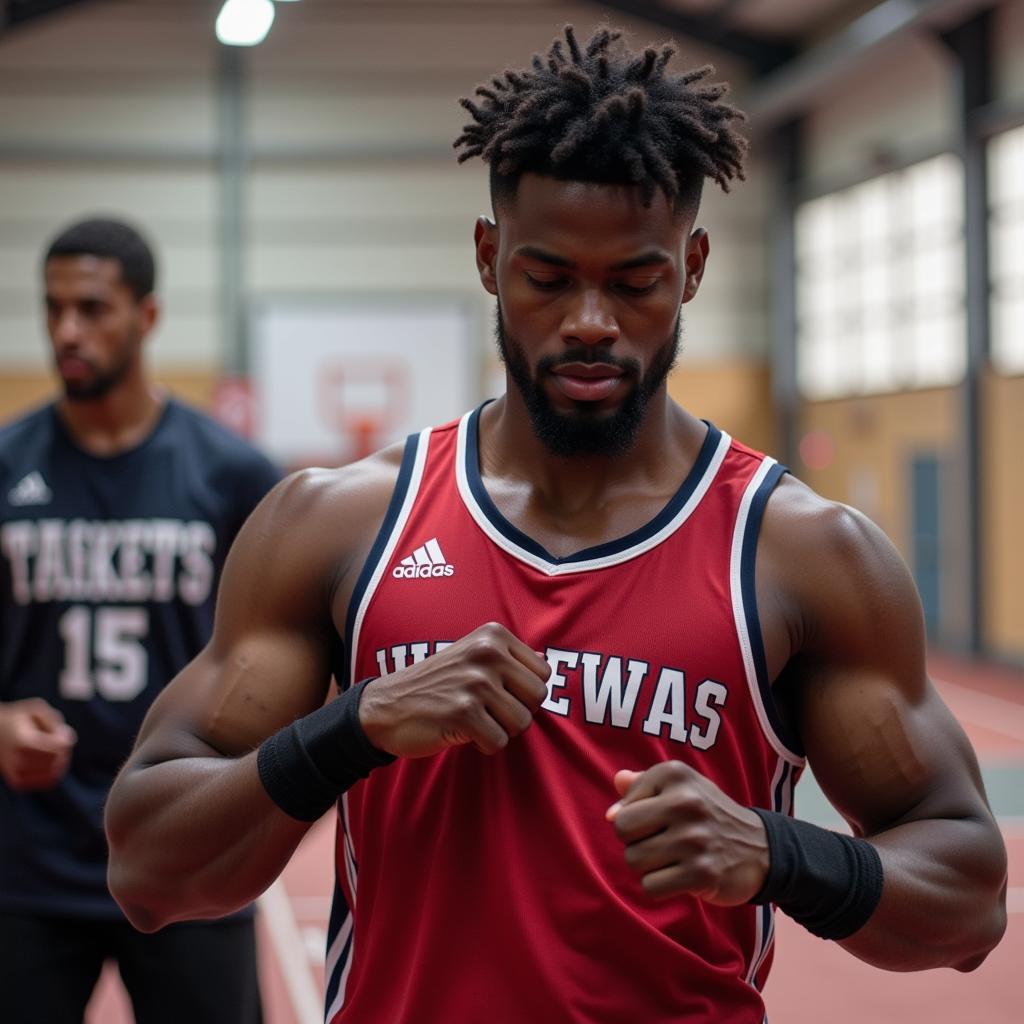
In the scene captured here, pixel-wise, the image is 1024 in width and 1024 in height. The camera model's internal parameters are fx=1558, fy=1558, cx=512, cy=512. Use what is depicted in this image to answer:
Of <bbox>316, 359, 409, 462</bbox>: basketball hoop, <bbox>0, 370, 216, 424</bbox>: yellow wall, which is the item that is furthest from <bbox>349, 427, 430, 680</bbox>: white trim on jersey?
<bbox>0, 370, 216, 424</bbox>: yellow wall

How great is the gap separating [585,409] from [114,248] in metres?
2.13

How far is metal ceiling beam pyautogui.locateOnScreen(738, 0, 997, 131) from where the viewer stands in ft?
41.3

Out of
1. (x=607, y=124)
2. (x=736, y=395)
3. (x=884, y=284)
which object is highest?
(x=884, y=284)

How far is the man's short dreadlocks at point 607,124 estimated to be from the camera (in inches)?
80.8

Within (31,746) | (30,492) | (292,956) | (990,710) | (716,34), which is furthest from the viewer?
(716,34)

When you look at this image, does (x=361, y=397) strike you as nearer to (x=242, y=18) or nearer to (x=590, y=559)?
(x=242, y=18)

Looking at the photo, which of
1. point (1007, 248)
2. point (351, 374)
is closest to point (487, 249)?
point (1007, 248)

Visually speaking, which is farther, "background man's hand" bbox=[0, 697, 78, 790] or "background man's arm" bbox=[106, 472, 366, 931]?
"background man's hand" bbox=[0, 697, 78, 790]

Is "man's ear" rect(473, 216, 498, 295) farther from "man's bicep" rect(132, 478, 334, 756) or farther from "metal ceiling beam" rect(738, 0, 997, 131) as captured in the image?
"metal ceiling beam" rect(738, 0, 997, 131)

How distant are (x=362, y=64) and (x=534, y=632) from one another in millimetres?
15658

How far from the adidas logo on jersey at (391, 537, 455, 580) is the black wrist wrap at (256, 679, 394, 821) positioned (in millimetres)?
176

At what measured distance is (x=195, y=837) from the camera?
2.02 meters

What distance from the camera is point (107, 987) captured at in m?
5.65

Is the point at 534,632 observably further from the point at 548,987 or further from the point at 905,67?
the point at 905,67
